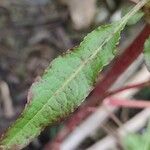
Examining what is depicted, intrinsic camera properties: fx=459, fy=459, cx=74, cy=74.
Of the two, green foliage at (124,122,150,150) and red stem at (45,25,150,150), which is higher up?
red stem at (45,25,150,150)

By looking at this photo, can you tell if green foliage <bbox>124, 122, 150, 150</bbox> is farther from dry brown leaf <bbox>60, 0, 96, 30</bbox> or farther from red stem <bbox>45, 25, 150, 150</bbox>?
dry brown leaf <bbox>60, 0, 96, 30</bbox>

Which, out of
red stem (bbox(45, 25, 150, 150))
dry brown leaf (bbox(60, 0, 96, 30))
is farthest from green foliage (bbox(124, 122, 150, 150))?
dry brown leaf (bbox(60, 0, 96, 30))

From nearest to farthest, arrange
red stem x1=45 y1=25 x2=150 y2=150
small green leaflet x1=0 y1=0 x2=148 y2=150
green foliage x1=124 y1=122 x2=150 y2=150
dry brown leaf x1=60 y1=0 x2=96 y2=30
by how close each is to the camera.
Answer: small green leaflet x1=0 y1=0 x2=148 y2=150 < red stem x1=45 y1=25 x2=150 y2=150 < green foliage x1=124 y1=122 x2=150 y2=150 < dry brown leaf x1=60 y1=0 x2=96 y2=30

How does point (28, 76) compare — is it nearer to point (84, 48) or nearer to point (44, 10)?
point (44, 10)

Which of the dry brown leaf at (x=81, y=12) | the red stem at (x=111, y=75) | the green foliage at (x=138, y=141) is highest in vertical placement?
the dry brown leaf at (x=81, y=12)

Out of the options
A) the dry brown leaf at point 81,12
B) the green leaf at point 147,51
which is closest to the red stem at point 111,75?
the green leaf at point 147,51

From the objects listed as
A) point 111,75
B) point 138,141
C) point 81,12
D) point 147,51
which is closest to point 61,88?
point 147,51

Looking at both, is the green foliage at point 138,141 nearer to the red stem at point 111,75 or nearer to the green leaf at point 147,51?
the red stem at point 111,75
